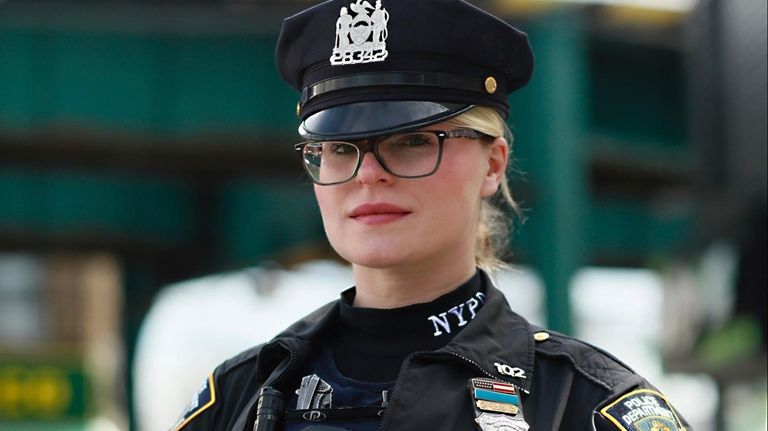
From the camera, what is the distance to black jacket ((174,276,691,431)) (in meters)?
2.72

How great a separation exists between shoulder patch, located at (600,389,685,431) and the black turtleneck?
39 centimetres

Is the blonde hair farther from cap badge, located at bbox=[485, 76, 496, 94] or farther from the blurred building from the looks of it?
the blurred building

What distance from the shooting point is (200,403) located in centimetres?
315

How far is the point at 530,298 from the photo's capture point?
12.9m

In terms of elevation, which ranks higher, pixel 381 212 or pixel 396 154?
pixel 396 154

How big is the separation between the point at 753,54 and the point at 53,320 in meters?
13.7

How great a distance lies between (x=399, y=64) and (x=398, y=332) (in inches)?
23.2

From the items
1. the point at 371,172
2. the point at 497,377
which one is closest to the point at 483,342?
the point at 497,377

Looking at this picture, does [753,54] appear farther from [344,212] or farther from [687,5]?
[344,212]

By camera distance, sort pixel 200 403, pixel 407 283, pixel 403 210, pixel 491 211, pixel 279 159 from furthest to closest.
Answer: pixel 279 159
pixel 491 211
pixel 200 403
pixel 407 283
pixel 403 210

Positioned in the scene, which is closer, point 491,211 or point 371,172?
point 371,172

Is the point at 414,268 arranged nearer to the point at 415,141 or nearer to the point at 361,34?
the point at 415,141

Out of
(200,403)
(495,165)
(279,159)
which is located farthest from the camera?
(279,159)

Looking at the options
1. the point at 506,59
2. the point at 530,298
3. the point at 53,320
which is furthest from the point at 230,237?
the point at 506,59
